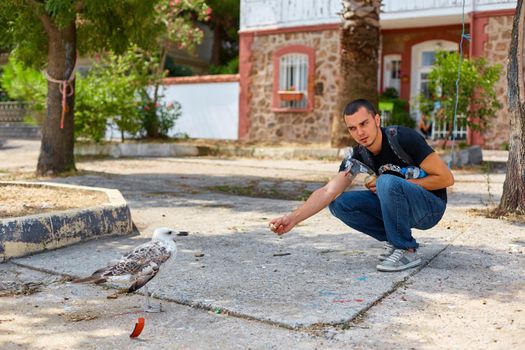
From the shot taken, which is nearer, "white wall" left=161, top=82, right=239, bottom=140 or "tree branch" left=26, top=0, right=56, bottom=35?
"tree branch" left=26, top=0, right=56, bottom=35

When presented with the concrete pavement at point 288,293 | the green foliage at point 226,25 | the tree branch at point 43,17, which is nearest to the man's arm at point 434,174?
the concrete pavement at point 288,293

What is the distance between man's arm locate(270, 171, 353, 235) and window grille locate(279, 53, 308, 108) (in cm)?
1519

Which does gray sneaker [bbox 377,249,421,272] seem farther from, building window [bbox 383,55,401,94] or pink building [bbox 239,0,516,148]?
building window [bbox 383,55,401,94]

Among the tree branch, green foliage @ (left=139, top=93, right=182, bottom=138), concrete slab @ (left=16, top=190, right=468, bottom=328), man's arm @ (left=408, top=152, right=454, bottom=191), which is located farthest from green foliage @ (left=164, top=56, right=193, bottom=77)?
man's arm @ (left=408, top=152, right=454, bottom=191)

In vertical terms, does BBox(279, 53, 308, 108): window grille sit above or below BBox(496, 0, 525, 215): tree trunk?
above

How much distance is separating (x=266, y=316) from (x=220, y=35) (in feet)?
89.6

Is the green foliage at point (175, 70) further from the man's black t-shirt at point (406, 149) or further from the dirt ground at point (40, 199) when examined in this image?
the man's black t-shirt at point (406, 149)

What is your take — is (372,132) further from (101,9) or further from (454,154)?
→ (454,154)

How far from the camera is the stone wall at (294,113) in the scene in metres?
18.8

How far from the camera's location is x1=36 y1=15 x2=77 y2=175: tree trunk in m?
9.58

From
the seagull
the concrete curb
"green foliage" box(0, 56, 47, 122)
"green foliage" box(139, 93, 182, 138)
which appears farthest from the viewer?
"green foliage" box(0, 56, 47, 122)

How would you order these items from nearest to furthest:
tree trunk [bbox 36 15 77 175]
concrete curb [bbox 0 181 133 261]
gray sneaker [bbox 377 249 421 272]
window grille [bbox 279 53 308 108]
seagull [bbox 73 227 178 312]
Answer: seagull [bbox 73 227 178 312] < gray sneaker [bbox 377 249 421 272] < concrete curb [bbox 0 181 133 261] < tree trunk [bbox 36 15 77 175] < window grille [bbox 279 53 308 108]

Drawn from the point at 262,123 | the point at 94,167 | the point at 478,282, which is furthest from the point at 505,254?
the point at 262,123

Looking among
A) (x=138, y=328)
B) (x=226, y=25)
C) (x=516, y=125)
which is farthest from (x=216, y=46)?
(x=138, y=328)
